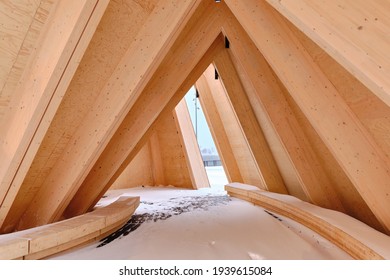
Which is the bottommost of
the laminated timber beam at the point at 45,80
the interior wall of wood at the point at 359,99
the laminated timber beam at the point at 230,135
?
the interior wall of wood at the point at 359,99

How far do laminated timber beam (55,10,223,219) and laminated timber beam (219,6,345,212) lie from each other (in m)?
0.62

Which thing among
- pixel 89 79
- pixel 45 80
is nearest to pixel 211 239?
pixel 89 79

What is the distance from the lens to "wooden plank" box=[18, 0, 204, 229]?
8.65 feet

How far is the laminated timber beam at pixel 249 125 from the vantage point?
16.3 feet

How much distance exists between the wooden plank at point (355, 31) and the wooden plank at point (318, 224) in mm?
1624

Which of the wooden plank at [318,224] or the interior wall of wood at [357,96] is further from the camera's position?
the wooden plank at [318,224]

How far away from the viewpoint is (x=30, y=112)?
2156mm

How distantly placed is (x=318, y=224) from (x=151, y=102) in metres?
3.05

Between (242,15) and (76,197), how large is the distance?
3.82 meters

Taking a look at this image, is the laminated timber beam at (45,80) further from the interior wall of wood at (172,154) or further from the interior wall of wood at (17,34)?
the interior wall of wood at (172,154)

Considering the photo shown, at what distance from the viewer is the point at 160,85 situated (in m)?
3.82

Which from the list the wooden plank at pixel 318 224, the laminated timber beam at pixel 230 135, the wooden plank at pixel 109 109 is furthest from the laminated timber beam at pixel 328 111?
the laminated timber beam at pixel 230 135
